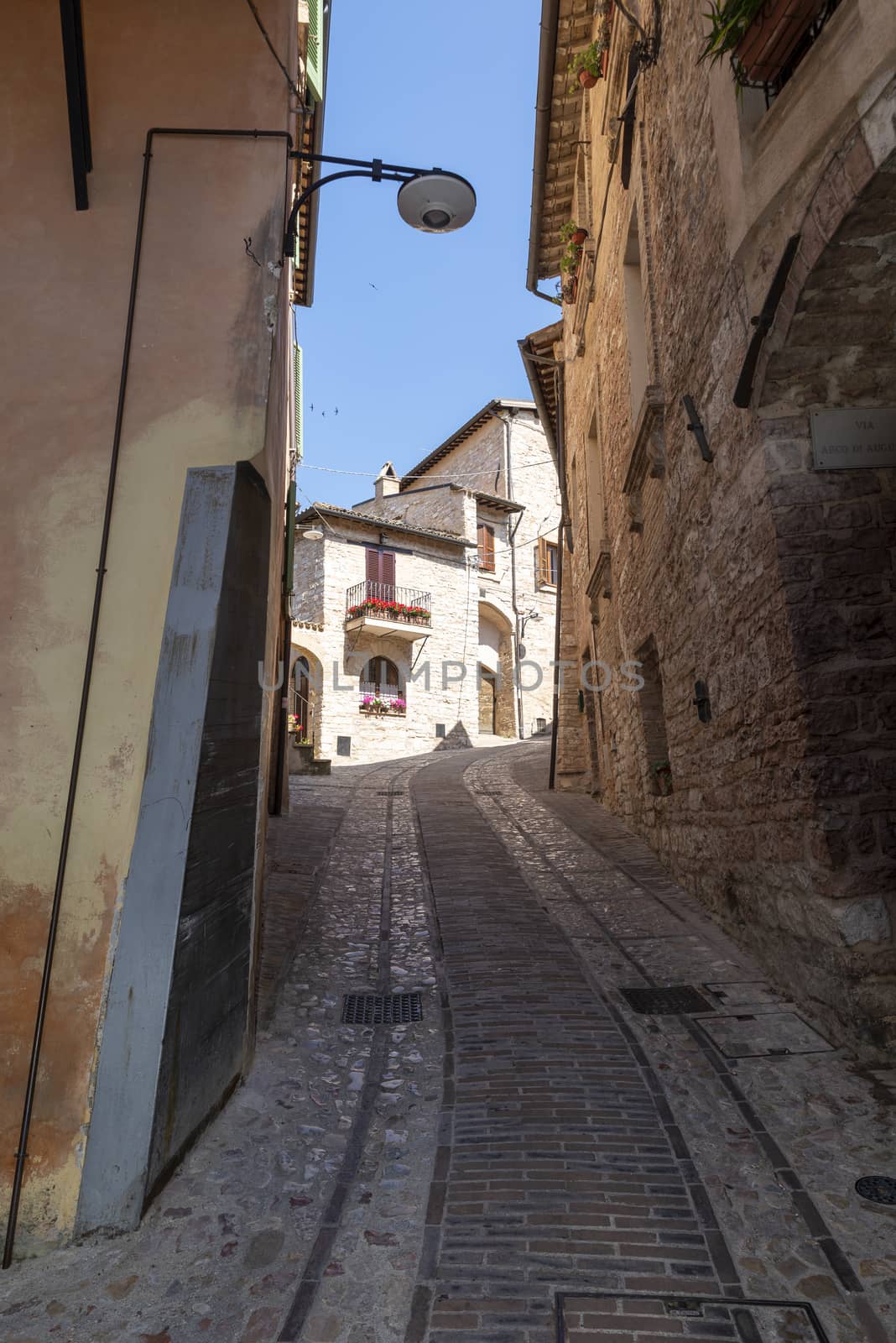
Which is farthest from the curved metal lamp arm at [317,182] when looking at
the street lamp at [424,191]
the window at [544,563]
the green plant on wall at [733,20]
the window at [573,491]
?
the window at [544,563]

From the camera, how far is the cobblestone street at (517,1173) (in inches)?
88.0

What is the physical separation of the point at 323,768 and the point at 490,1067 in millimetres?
12479

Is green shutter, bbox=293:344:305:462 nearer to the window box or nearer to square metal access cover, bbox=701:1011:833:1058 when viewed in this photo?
square metal access cover, bbox=701:1011:833:1058

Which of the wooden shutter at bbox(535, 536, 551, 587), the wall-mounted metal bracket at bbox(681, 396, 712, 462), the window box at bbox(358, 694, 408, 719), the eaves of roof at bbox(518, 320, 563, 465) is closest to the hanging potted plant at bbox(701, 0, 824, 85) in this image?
the wall-mounted metal bracket at bbox(681, 396, 712, 462)

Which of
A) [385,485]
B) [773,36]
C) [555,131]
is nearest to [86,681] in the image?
[773,36]

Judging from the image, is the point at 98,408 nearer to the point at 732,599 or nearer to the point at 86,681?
the point at 86,681

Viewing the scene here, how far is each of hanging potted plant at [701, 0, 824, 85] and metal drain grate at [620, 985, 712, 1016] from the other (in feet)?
14.1

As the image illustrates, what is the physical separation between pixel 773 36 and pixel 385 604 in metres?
19.3

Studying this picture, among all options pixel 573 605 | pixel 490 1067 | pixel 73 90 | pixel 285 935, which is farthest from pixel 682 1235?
pixel 573 605

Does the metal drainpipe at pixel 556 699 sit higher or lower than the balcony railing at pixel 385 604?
lower

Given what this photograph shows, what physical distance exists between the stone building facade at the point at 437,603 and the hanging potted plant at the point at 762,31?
1657 centimetres

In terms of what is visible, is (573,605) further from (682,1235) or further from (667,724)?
(682,1235)

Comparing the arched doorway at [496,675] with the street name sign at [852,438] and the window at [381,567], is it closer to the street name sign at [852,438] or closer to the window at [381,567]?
the window at [381,567]

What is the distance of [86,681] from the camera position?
10.2ft
